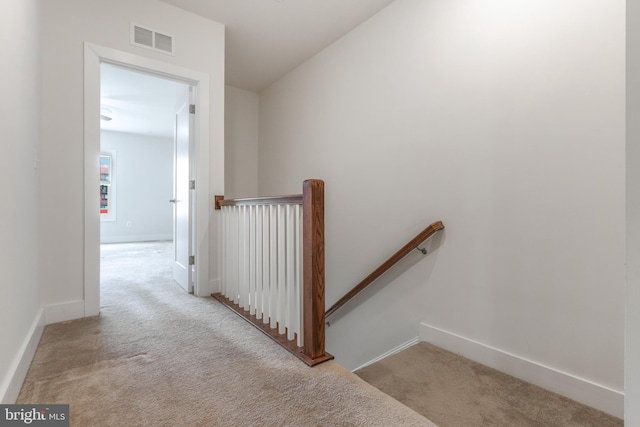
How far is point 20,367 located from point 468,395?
85.2 inches

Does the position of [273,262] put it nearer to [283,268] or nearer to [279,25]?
[283,268]

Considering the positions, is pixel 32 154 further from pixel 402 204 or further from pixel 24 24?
pixel 402 204

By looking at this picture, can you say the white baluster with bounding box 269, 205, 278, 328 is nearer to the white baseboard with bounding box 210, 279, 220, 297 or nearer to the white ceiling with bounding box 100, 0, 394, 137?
the white baseboard with bounding box 210, 279, 220, 297

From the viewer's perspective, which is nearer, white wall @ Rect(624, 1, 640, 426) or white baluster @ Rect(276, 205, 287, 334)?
white wall @ Rect(624, 1, 640, 426)

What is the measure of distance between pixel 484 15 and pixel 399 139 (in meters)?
0.95

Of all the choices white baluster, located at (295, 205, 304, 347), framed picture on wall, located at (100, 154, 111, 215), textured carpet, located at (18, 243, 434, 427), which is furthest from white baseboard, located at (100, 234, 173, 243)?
white baluster, located at (295, 205, 304, 347)

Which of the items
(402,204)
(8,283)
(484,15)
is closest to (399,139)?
(402,204)

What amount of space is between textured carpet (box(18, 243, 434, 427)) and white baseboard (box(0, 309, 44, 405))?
1.6 inches

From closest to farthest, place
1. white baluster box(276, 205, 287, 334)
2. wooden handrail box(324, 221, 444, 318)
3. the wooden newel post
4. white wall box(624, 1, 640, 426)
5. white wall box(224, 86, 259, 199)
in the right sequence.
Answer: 1. white wall box(624, 1, 640, 426)
2. the wooden newel post
3. white baluster box(276, 205, 287, 334)
4. wooden handrail box(324, 221, 444, 318)
5. white wall box(224, 86, 259, 199)

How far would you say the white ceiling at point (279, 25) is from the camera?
2.60 m

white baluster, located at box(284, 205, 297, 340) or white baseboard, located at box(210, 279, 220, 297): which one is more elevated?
white baluster, located at box(284, 205, 297, 340)

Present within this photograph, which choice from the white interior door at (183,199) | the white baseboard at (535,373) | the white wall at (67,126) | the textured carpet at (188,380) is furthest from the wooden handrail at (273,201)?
the white baseboard at (535,373)

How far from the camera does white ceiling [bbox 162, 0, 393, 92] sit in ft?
8.52

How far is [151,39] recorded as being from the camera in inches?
98.3
